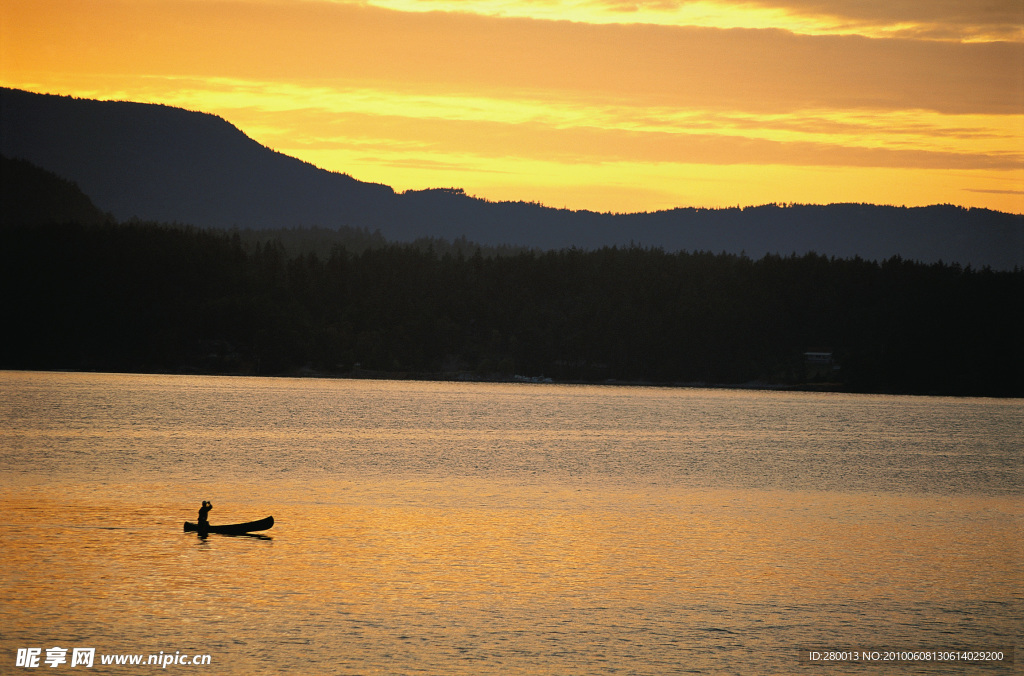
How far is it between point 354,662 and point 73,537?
729 inches

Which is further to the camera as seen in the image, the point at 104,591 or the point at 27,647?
the point at 104,591

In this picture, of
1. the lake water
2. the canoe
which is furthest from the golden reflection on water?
the canoe

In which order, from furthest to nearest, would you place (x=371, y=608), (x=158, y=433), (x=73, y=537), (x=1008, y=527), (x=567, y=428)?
(x=567, y=428) < (x=158, y=433) < (x=1008, y=527) < (x=73, y=537) < (x=371, y=608)

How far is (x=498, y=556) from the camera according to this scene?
128ft

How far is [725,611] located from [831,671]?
5413 mm

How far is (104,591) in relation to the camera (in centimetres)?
3173

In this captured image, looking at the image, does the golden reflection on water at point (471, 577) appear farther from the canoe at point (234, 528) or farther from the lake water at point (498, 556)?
the canoe at point (234, 528)

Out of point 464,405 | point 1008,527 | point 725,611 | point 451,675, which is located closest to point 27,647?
point 451,675

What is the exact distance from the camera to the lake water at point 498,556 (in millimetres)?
27922

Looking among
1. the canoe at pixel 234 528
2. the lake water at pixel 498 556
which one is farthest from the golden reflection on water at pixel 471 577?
the canoe at pixel 234 528

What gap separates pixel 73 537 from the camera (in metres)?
39.7

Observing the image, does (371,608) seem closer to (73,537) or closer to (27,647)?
(27,647)

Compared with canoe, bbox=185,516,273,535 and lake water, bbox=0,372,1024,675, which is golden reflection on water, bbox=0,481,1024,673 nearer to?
lake water, bbox=0,372,1024,675

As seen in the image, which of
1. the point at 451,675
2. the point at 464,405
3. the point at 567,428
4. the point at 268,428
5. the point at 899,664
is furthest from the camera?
the point at 464,405
